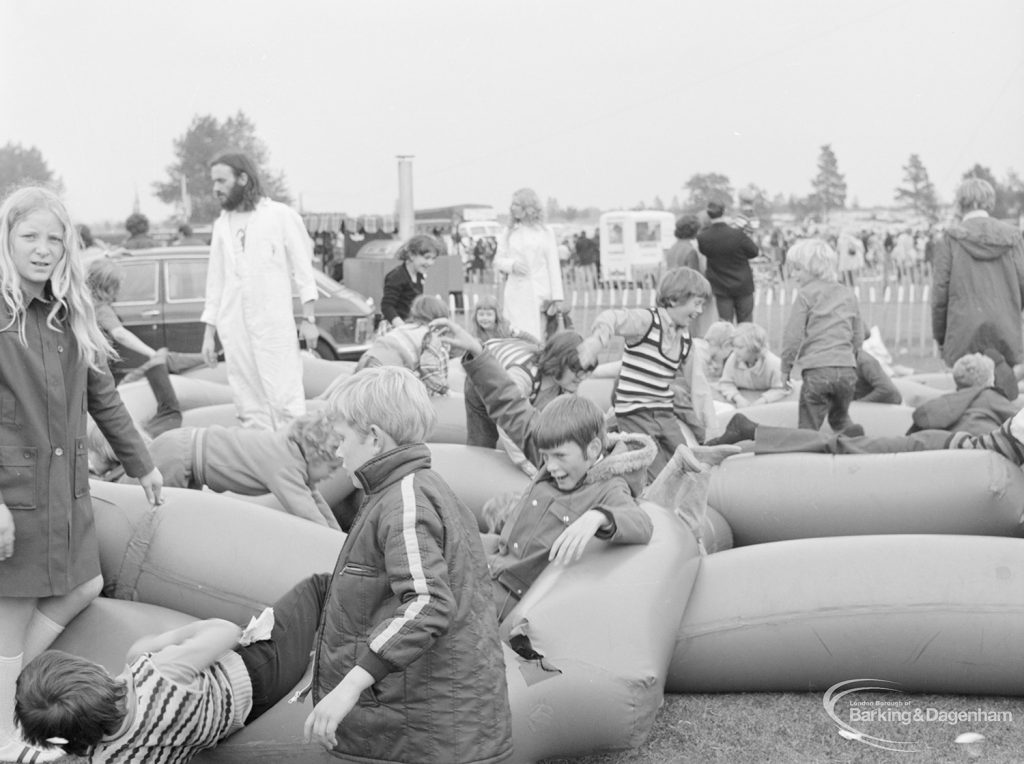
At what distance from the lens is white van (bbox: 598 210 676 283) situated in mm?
29078

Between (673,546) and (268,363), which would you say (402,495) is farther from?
(268,363)

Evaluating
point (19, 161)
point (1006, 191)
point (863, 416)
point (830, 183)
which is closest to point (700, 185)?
point (830, 183)

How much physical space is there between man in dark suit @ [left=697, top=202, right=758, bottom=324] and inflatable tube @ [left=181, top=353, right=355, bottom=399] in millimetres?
3683

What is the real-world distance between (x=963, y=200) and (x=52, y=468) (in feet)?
19.9

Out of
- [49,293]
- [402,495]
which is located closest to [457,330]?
[49,293]

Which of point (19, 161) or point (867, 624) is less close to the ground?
point (19, 161)

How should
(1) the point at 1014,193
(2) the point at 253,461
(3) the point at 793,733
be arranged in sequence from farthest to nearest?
(1) the point at 1014,193 → (2) the point at 253,461 → (3) the point at 793,733

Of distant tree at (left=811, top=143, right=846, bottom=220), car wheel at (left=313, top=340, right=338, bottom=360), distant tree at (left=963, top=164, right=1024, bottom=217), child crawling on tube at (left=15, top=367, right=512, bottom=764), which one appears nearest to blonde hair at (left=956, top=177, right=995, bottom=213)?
car wheel at (left=313, top=340, right=338, bottom=360)

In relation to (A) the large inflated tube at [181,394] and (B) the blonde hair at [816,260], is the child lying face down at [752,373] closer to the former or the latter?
(B) the blonde hair at [816,260]

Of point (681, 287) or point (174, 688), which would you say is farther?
point (681, 287)

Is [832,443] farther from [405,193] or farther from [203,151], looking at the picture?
[203,151]

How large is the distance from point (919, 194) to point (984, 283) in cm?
3080

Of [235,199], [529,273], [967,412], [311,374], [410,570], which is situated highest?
[235,199]

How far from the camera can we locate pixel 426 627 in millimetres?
2586
